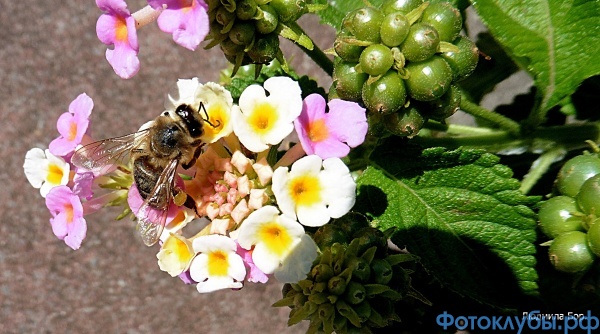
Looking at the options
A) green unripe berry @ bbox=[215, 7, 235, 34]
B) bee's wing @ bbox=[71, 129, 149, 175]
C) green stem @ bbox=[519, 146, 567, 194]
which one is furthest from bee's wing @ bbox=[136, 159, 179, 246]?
green stem @ bbox=[519, 146, 567, 194]

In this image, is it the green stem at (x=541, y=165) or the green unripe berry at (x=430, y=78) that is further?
the green stem at (x=541, y=165)

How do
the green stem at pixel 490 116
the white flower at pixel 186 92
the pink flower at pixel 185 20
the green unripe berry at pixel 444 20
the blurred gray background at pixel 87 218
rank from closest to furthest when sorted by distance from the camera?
the pink flower at pixel 185 20
the green unripe berry at pixel 444 20
the white flower at pixel 186 92
the green stem at pixel 490 116
the blurred gray background at pixel 87 218

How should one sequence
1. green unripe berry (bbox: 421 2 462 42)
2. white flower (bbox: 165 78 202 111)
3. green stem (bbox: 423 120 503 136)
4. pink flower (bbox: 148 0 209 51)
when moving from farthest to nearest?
1. green stem (bbox: 423 120 503 136)
2. white flower (bbox: 165 78 202 111)
3. green unripe berry (bbox: 421 2 462 42)
4. pink flower (bbox: 148 0 209 51)

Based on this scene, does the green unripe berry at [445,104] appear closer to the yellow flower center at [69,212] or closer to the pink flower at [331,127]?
the pink flower at [331,127]

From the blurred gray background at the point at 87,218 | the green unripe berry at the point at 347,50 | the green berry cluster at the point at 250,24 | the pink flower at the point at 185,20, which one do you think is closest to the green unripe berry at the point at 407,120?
the green unripe berry at the point at 347,50

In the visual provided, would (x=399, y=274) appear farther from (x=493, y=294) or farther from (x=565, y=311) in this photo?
(x=565, y=311)

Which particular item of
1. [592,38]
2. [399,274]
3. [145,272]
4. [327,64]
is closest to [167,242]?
[399,274]

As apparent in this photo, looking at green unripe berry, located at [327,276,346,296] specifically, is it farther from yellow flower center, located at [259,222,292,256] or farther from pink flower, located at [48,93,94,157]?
pink flower, located at [48,93,94,157]

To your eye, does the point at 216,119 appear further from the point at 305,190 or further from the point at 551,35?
the point at 551,35
